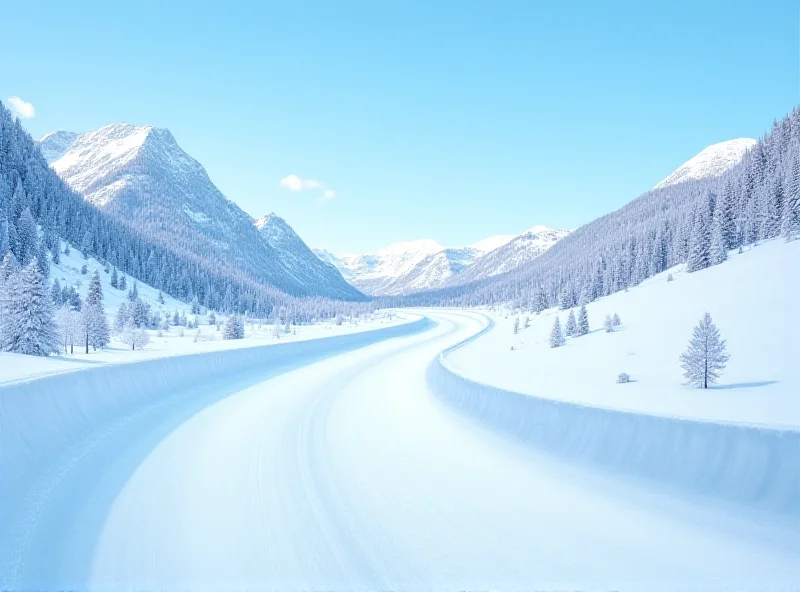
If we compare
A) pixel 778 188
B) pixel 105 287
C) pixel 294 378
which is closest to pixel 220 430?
pixel 294 378

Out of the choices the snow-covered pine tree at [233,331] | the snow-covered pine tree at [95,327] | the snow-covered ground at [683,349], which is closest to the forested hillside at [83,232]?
the snow-covered pine tree at [233,331]

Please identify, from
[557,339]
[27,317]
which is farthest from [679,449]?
[27,317]

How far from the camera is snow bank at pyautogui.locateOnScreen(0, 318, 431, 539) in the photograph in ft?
19.3

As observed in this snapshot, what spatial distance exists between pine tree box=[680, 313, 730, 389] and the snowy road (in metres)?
5.58

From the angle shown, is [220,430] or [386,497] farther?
[220,430]

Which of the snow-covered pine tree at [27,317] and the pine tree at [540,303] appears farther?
the pine tree at [540,303]

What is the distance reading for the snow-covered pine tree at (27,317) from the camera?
975 inches

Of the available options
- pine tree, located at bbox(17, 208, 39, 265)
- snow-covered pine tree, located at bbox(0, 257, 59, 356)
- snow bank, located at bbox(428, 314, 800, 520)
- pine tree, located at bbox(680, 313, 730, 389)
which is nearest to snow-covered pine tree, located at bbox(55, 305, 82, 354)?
snow-covered pine tree, located at bbox(0, 257, 59, 356)

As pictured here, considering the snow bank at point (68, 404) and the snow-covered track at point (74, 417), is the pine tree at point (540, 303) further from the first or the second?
the snow-covered track at point (74, 417)

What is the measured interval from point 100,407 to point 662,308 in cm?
2645

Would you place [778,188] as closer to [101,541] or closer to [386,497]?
[386,497]

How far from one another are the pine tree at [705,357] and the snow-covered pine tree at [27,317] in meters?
29.8

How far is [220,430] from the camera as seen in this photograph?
30.4ft

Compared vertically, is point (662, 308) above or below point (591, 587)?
above
